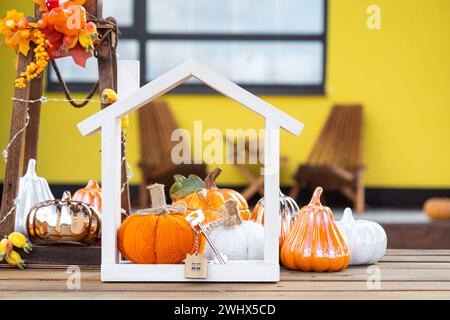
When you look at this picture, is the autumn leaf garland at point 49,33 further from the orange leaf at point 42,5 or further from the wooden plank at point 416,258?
the wooden plank at point 416,258

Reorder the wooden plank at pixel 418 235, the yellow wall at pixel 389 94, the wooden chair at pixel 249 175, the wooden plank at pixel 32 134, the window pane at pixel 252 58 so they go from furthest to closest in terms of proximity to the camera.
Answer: the window pane at pixel 252 58, the yellow wall at pixel 389 94, the wooden chair at pixel 249 175, the wooden plank at pixel 418 235, the wooden plank at pixel 32 134

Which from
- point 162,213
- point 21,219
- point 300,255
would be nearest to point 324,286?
point 300,255

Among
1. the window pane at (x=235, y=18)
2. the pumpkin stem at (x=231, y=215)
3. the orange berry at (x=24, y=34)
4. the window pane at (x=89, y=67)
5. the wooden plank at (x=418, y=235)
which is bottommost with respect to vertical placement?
the wooden plank at (x=418, y=235)

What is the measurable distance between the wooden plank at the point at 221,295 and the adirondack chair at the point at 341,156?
4.02m

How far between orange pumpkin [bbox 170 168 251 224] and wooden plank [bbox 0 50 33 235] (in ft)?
0.94

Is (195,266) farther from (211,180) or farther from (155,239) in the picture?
(211,180)

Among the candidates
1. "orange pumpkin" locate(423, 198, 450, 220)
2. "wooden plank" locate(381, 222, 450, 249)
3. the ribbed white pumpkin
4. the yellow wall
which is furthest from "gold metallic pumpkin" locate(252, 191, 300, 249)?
the yellow wall

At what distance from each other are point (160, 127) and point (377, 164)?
164 cm

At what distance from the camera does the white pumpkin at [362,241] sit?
135cm

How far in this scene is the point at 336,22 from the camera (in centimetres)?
565

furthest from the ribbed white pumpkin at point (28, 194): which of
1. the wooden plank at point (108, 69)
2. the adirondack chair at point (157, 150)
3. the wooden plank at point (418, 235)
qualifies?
the adirondack chair at point (157, 150)

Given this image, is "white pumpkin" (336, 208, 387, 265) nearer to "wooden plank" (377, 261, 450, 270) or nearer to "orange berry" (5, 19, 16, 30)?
"wooden plank" (377, 261, 450, 270)

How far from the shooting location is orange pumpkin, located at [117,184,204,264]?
118cm

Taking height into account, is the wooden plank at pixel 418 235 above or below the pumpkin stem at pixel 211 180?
below
